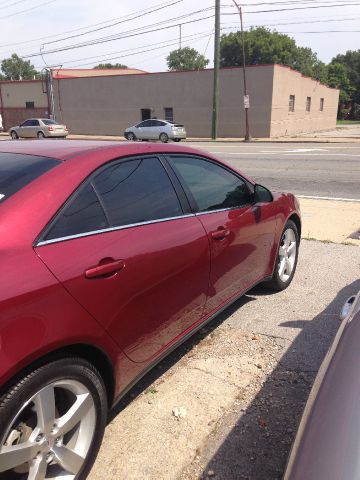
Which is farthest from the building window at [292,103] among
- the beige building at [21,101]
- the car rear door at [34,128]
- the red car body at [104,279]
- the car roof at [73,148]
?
the car roof at [73,148]

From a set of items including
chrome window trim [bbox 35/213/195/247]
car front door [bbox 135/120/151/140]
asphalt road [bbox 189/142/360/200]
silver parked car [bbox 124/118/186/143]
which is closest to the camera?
chrome window trim [bbox 35/213/195/247]

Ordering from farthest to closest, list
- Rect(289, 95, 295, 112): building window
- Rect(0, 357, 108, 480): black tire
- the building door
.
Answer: the building door → Rect(289, 95, 295, 112): building window → Rect(0, 357, 108, 480): black tire

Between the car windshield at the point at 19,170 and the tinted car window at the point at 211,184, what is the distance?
0.99 m

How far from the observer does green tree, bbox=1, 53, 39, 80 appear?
10725 centimetres

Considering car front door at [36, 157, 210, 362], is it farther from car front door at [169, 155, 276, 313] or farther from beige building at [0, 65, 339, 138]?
beige building at [0, 65, 339, 138]

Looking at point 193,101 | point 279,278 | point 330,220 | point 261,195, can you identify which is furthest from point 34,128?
point 261,195

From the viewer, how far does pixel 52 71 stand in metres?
40.0

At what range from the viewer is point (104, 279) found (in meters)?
2.16

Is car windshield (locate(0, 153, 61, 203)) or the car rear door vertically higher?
car windshield (locate(0, 153, 61, 203))

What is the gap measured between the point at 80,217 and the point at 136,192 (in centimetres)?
52

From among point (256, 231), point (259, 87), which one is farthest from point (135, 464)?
point (259, 87)

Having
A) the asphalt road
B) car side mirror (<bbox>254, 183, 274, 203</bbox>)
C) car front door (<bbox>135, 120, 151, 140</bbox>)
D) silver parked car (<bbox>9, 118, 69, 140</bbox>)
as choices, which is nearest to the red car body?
car side mirror (<bbox>254, 183, 274, 203</bbox>)

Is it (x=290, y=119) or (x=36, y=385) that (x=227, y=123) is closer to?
(x=290, y=119)

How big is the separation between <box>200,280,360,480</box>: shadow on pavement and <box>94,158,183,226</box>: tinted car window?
131 centimetres
